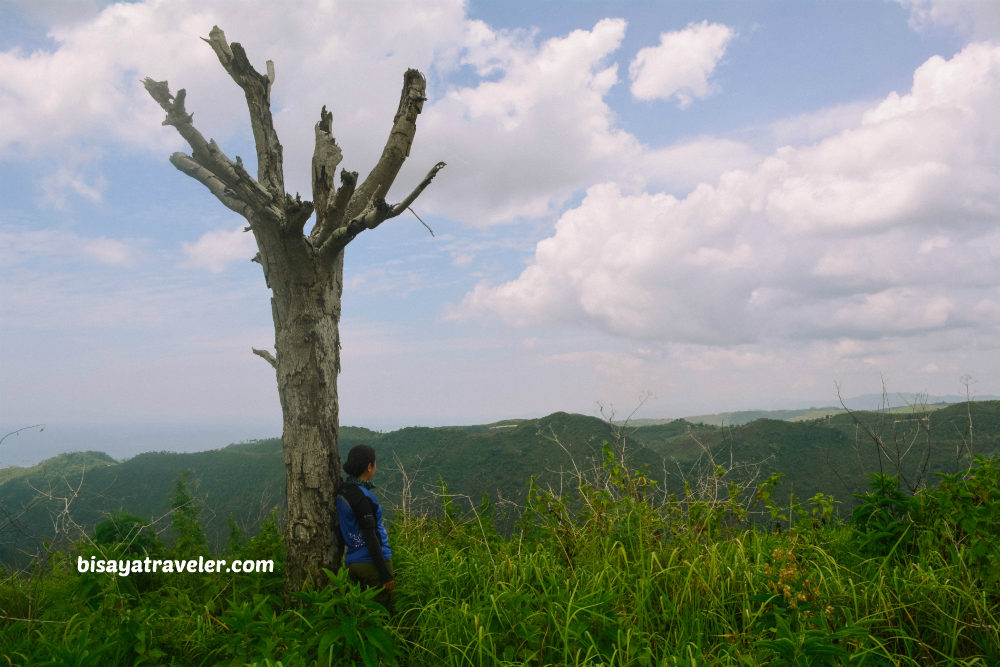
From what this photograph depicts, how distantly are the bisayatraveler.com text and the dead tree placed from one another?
0.68m

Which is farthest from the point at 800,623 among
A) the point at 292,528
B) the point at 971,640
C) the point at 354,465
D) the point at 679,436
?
the point at 679,436

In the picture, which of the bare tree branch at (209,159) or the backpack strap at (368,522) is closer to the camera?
the backpack strap at (368,522)

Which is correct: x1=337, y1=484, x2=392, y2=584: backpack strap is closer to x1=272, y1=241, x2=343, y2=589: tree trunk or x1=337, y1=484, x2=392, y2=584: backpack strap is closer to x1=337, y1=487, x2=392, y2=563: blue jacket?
x1=337, y1=487, x2=392, y2=563: blue jacket

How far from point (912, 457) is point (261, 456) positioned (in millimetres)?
28648

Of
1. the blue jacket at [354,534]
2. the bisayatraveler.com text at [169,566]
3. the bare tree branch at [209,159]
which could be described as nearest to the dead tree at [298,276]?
the bare tree branch at [209,159]

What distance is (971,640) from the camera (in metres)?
3.73

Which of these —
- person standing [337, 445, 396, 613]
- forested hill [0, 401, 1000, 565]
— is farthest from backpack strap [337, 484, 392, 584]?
forested hill [0, 401, 1000, 565]

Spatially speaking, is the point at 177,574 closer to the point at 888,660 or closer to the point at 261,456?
the point at 888,660

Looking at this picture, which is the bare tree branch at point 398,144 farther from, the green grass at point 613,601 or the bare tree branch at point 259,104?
the green grass at point 613,601

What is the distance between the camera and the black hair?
5.08m

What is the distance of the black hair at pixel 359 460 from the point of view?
16.7ft

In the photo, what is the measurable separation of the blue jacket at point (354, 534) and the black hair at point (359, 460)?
0.17m

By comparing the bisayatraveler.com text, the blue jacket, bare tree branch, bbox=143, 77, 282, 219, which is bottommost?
the bisayatraveler.com text

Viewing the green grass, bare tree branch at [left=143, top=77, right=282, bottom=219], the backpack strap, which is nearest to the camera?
the green grass
